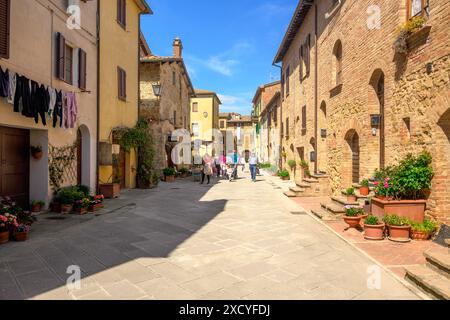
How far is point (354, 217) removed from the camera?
22.4 feet

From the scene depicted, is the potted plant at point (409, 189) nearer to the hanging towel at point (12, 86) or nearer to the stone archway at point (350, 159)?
the stone archway at point (350, 159)

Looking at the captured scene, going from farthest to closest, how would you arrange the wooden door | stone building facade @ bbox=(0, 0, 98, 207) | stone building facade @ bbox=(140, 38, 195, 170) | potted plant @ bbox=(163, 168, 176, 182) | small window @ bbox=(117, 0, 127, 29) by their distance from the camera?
potted plant @ bbox=(163, 168, 176, 182)
stone building facade @ bbox=(140, 38, 195, 170)
small window @ bbox=(117, 0, 127, 29)
the wooden door
stone building facade @ bbox=(0, 0, 98, 207)

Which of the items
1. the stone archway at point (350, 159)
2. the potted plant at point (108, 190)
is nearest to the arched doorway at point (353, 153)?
the stone archway at point (350, 159)

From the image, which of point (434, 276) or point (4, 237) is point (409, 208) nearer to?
point (434, 276)

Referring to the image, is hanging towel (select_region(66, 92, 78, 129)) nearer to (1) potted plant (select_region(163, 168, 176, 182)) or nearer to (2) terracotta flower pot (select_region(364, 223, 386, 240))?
(2) terracotta flower pot (select_region(364, 223, 386, 240))

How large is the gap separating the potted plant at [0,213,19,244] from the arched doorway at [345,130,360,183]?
Answer: 9.08 m

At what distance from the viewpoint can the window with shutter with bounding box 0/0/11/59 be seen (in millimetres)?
6305

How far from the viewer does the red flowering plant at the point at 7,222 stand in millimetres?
5649

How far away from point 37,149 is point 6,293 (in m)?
5.29

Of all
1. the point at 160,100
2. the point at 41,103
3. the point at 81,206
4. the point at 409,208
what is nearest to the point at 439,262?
the point at 409,208

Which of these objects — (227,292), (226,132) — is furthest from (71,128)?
(226,132)

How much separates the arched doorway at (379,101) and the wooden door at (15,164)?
889 cm

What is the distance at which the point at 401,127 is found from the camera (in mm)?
7172

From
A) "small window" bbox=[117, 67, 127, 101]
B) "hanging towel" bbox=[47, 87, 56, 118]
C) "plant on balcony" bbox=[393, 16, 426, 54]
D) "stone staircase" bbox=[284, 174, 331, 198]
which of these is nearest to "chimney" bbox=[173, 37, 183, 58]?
"small window" bbox=[117, 67, 127, 101]
